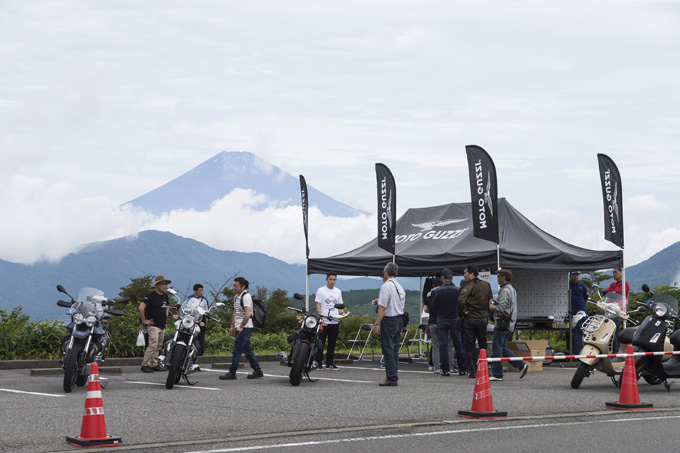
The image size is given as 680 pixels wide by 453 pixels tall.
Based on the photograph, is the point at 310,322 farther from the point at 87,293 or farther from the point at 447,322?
the point at 87,293

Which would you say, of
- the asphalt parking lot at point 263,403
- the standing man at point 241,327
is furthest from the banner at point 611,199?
the standing man at point 241,327

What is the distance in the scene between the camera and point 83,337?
42.3 feet

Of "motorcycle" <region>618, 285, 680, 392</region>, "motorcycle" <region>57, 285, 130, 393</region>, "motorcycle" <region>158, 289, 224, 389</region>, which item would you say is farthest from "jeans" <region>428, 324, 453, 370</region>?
"motorcycle" <region>57, 285, 130, 393</region>

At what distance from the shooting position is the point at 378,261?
19344 mm

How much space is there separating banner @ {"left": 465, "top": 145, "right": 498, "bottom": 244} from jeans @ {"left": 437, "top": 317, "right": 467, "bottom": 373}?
7.37 ft

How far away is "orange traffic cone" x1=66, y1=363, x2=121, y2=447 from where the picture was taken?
25.6 ft

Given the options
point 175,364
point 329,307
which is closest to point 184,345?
point 175,364

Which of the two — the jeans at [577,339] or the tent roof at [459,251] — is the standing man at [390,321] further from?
the jeans at [577,339]

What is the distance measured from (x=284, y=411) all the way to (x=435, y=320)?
23.5 feet

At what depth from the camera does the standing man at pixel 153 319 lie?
16719 millimetres

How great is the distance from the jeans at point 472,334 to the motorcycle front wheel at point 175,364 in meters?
4.77

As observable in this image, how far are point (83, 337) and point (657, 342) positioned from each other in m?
8.31

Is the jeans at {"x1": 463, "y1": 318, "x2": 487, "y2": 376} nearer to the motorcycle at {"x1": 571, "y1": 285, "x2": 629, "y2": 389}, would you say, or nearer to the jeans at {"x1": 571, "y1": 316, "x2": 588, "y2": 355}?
the motorcycle at {"x1": 571, "y1": 285, "x2": 629, "y2": 389}

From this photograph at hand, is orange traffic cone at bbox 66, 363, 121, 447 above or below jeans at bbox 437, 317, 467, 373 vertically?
below
